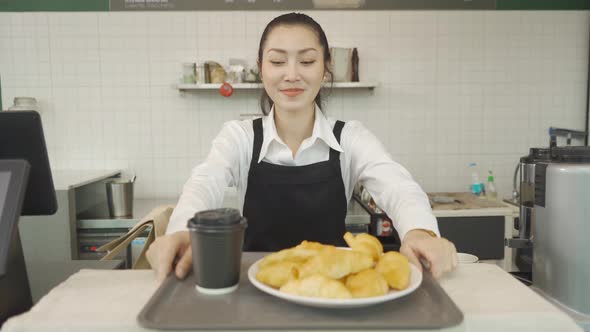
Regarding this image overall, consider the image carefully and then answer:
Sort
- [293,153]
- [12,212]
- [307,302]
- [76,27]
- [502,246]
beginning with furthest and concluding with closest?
1. [76,27]
2. [502,246]
3. [293,153]
4. [12,212]
5. [307,302]

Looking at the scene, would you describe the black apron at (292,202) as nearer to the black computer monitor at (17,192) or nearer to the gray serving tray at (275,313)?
the black computer monitor at (17,192)

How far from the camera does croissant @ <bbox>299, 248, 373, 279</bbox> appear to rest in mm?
733

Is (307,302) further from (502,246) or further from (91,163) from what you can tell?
(91,163)

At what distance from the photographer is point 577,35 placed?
3578 millimetres

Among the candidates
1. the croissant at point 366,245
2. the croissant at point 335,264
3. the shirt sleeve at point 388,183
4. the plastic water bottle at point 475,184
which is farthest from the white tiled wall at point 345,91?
the croissant at point 335,264

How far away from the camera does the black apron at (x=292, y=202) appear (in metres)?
1.82

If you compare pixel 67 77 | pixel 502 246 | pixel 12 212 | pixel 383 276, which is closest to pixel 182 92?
pixel 67 77

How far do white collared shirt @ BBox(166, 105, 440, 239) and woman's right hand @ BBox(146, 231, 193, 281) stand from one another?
13.6 inches

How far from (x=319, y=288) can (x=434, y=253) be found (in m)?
0.34

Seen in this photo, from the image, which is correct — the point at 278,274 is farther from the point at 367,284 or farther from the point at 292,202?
the point at 292,202

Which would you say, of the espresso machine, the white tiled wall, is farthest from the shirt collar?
the white tiled wall

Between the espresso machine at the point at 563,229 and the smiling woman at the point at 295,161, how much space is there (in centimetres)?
34

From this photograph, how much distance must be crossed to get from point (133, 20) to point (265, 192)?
7.45 ft

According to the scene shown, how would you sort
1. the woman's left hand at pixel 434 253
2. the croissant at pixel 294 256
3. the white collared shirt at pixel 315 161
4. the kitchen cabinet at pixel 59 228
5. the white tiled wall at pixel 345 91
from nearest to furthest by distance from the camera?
the croissant at pixel 294 256, the woman's left hand at pixel 434 253, the white collared shirt at pixel 315 161, the kitchen cabinet at pixel 59 228, the white tiled wall at pixel 345 91
